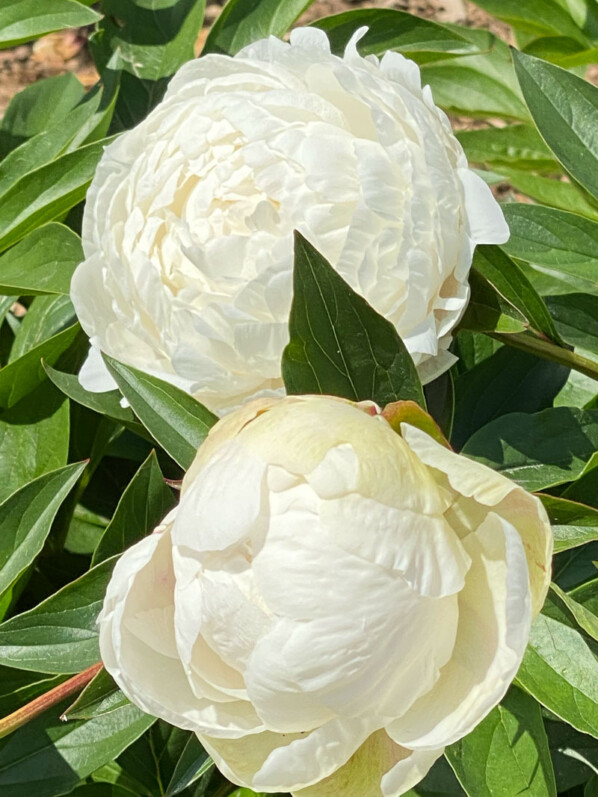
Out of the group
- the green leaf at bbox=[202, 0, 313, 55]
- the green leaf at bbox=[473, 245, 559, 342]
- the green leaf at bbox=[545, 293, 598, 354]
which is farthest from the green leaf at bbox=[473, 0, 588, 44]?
the green leaf at bbox=[473, 245, 559, 342]

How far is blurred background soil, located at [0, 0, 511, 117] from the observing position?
3.07m

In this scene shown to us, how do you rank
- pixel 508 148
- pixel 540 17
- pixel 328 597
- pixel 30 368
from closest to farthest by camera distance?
pixel 328 597
pixel 30 368
pixel 540 17
pixel 508 148

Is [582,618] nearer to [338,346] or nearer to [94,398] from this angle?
[338,346]

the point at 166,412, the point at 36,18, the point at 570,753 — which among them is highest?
the point at 36,18

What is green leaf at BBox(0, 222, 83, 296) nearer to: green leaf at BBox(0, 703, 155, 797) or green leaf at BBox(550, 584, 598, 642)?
green leaf at BBox(0, 703, 155, 797)

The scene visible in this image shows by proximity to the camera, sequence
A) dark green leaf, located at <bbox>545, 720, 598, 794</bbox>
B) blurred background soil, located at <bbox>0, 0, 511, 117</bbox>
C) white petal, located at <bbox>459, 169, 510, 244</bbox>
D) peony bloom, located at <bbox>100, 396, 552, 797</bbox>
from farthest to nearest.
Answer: blurred background soil, located at <bbox>0, 0, 511, 117</bbox>, dark green leaf, located at <bbox>545, 720, 598, 794</bbox>, white petal, located at <bbox>459, 169, 510, 244</bbox>, peony bloom, located at <bbox>100, 396, 552, 797</bbox>

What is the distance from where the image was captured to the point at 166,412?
0.92 meters

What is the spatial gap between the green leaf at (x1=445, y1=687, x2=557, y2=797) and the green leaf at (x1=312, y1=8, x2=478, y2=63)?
900 millimetres

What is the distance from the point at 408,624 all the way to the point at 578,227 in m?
0.67

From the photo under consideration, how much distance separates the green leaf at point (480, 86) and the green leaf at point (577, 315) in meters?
0.82

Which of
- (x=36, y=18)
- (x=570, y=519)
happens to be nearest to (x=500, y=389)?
(x=570, y=519)

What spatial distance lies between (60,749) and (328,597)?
0.56 m

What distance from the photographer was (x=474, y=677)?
28.0 inches

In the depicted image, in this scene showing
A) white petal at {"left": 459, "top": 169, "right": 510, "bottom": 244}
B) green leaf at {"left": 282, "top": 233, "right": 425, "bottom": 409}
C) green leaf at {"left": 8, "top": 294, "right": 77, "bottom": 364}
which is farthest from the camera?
green leaf at {"left": 8, "top": 294, "right": 77, "bottom": 364}
